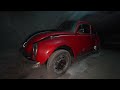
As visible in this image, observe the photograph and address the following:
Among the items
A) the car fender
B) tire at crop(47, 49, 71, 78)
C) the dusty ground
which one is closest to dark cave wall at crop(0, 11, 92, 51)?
the dusty ground

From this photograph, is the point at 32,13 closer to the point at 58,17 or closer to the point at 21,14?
the point at 21,14

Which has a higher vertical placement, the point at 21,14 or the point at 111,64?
the point at 21,14

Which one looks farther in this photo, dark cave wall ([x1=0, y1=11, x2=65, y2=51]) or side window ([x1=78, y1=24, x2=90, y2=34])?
dark cave wall ([x1=0, y1=11, x2=65, y2=51])

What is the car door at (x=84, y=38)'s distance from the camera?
4.70 metres

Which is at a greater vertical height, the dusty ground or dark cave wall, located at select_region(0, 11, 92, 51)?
dark cave wall, located at select_region(0, 11, 92, 51)

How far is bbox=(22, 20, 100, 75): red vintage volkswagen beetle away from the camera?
12.2ft

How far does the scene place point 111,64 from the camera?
5062 mm

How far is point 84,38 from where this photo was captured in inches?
193

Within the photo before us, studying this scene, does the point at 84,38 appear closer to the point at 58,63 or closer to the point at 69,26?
the point at 69,26

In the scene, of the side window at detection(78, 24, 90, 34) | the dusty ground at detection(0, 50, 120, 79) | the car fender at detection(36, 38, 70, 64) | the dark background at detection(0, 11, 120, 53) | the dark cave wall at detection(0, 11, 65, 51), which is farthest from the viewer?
the dark cave wall at detection(0, 11, 65, 51)

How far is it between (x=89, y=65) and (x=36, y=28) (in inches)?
250

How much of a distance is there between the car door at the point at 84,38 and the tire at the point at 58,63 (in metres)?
0.92

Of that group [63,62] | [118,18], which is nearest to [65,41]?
[63,62]

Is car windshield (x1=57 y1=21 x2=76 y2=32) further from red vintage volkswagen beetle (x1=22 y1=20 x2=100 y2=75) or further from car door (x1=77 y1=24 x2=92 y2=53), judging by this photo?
car door (x1=77 y1=24 x2=92 y2=53)
